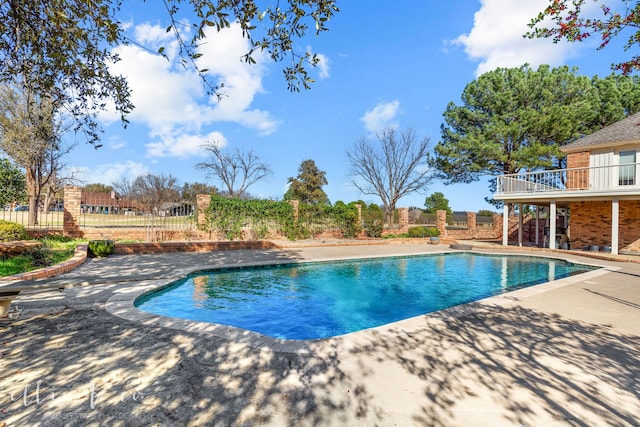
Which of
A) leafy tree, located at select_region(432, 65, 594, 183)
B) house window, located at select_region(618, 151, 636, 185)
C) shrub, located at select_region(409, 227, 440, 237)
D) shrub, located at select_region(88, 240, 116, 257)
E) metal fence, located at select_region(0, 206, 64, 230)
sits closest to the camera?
shrub, located at select_region(88, 240, 116, 257)

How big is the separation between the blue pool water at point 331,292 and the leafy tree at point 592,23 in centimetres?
536

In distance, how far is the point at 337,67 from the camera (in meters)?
12.9

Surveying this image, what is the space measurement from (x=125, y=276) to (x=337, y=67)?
11222 millimetres

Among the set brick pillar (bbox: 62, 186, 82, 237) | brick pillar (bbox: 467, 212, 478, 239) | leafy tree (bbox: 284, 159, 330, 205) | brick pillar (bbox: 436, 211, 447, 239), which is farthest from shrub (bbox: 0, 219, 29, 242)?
leafy tree (bbox: 284, 159, 330, 205)

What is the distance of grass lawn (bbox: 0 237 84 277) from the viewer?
726 cm

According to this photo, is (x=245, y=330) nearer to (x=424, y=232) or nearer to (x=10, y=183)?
(x=424, y=232)

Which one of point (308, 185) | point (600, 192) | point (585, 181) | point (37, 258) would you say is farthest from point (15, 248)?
point (308, 185)

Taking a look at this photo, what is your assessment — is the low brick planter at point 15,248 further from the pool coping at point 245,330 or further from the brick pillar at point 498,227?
the brick pillar at point 498,227

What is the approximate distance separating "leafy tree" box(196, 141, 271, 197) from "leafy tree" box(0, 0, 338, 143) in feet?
91.0

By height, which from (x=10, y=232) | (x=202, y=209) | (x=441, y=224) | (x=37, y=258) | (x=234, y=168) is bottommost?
(x=37, y=258)

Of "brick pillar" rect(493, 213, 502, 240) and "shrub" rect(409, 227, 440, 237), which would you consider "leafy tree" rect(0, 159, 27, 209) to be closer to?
"shrub" rect(409, 227, 440, 237)

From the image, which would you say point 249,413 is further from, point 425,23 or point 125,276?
point 425,23

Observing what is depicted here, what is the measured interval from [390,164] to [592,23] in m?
23.6

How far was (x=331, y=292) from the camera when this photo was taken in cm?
811
